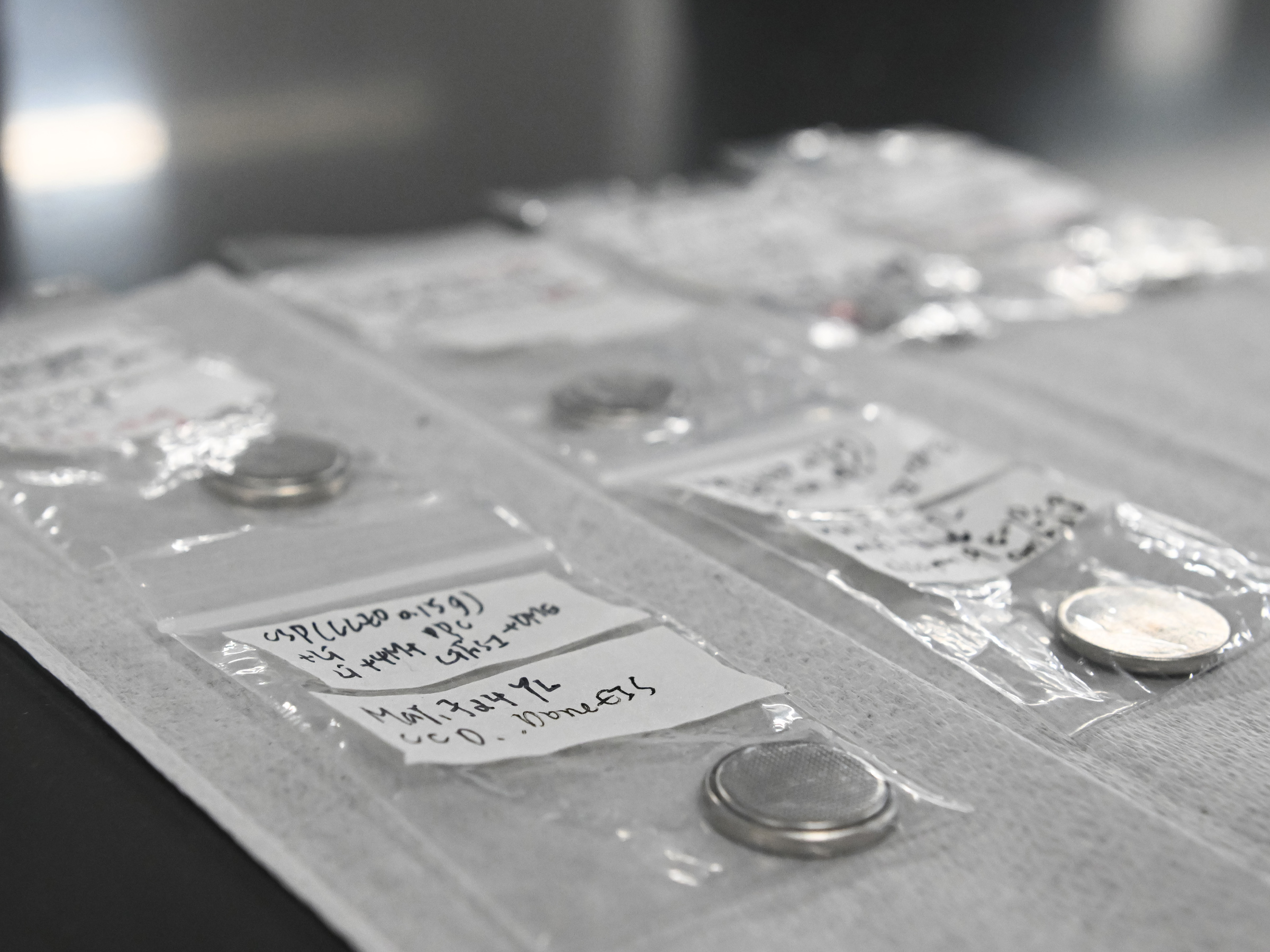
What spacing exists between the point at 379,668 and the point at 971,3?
4.87 ft

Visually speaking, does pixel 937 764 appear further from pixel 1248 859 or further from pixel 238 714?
pixel 238 714

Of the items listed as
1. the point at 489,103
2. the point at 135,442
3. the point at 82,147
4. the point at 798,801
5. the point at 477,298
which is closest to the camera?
the point at 798,801

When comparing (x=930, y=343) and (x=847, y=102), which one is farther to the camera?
(x=847, y=102)

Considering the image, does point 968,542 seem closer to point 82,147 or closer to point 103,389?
point 103,389

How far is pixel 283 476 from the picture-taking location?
1.94ft

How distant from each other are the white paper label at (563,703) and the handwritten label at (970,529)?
117 millimetres

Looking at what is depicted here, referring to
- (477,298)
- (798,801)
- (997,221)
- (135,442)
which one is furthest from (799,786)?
(997,221)

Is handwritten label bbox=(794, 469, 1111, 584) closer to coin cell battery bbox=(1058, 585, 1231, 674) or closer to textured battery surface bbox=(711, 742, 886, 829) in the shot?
coin cell battery bbox=(1058, 585, 1231, 674)

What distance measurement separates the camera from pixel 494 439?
26.6 inches

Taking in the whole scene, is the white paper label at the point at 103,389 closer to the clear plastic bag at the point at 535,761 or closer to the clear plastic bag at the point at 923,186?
the clear plastic bag at the point at 535,761

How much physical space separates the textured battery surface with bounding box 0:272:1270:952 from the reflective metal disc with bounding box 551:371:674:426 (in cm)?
5

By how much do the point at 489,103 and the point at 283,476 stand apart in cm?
79

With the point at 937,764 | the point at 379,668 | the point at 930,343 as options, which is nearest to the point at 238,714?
the point at 379,668

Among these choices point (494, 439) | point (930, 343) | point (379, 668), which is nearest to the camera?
point (379, 668)
